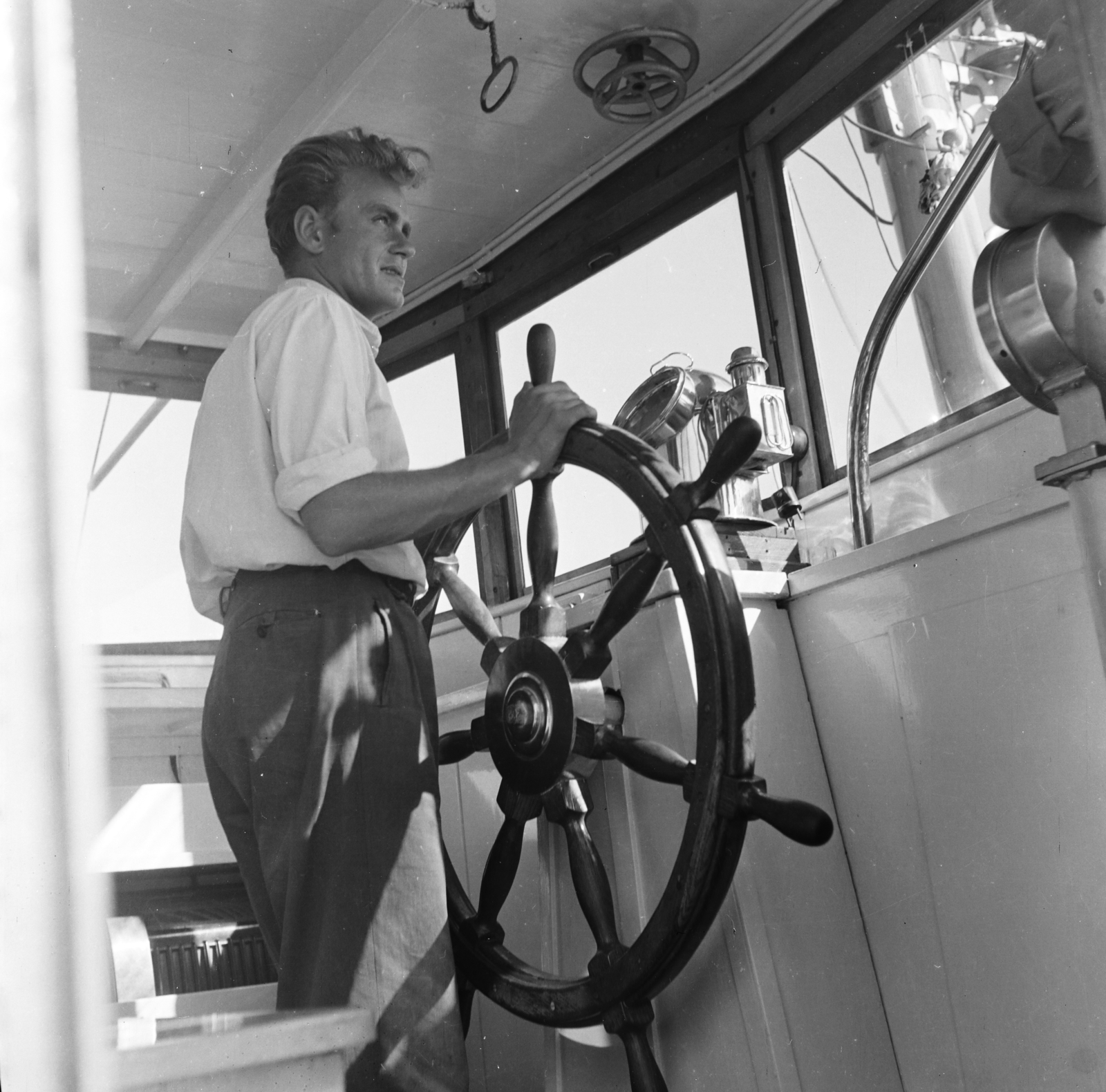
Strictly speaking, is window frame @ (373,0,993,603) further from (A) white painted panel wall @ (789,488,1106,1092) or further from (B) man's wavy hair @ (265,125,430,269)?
(A) white painted panel wall @ (789,488,1106,1092)

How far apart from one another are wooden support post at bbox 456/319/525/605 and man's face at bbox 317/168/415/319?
9 cm

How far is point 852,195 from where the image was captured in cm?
145

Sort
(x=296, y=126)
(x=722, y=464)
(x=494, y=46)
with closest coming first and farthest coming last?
(x=722, y=464) < (x=296, y=126) < (x=494, y=46)

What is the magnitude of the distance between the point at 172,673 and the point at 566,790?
48cm

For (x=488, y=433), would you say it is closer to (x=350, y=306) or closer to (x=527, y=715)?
(x=350, y=306)

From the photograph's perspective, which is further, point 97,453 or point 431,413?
point 431,413

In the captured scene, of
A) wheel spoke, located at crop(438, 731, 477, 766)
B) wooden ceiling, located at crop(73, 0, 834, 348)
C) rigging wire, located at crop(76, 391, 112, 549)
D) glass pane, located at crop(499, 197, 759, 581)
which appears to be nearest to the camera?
rigging wire, located at crop(76, 391, 112, 549)

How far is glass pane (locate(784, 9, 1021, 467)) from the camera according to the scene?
1393 millimetres

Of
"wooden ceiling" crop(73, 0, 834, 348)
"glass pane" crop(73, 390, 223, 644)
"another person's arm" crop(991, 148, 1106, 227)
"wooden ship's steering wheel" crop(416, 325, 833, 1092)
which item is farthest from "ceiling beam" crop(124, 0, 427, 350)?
"another person's arm" crop(991, 148, 1106, 227)

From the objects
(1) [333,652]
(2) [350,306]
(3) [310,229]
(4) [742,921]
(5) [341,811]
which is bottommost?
(4) [742,921]

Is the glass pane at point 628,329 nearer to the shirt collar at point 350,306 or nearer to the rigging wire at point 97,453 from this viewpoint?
the shirt collar at point 350,306

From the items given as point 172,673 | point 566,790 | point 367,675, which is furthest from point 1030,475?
point 172,673

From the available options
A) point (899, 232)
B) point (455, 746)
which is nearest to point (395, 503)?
point (455, 746)

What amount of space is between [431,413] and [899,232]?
0.65 metres
